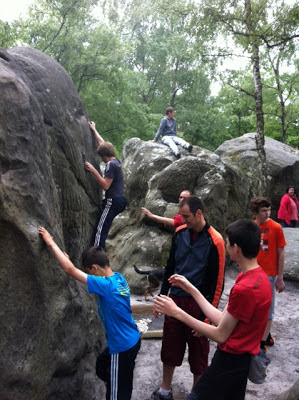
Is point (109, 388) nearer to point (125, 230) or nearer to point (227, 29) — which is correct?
point (125, 230)

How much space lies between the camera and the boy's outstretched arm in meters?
3.38

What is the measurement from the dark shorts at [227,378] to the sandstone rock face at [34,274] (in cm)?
169

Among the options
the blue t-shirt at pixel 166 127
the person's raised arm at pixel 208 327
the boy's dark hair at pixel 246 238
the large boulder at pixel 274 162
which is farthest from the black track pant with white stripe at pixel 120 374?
the large boulder at pixel 274 162

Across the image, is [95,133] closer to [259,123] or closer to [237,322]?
[237,322]

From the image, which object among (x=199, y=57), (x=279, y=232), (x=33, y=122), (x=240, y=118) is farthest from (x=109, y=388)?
(x=240, y=118)

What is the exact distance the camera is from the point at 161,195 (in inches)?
393

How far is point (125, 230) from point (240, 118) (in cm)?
2066

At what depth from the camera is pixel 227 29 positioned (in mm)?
10977

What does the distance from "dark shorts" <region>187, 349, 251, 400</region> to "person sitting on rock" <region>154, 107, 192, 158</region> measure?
28.2ft

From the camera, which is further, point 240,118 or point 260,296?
point 240,118

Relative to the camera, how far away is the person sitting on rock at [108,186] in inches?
210

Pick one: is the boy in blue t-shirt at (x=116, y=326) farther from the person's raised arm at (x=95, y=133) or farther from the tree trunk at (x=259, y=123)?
the tree trunk at (x=259, y=123)

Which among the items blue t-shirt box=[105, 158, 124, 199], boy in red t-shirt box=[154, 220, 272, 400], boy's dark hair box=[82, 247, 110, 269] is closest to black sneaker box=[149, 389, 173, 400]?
boy in red t-shirt box=[154, 220, 272, 400]

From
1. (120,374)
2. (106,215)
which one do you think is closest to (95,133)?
(106,215)
